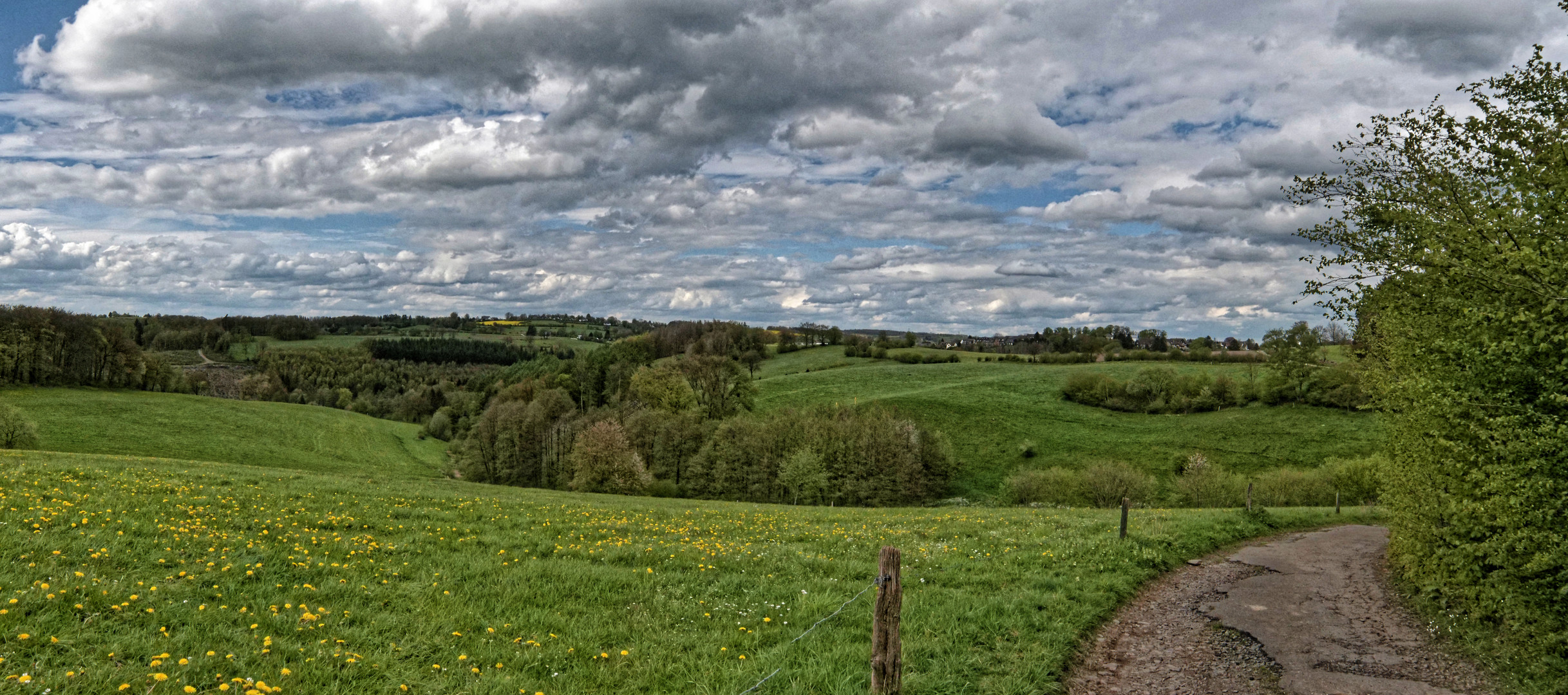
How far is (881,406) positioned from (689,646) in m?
87.1

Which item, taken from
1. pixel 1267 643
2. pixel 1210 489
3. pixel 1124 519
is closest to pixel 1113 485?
pixel 1210 489

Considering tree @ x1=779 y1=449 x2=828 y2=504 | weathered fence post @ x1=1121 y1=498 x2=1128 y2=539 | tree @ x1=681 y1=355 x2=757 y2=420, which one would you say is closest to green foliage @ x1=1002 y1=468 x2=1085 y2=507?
tree @ x1=779 y1=449 x2=828 y2=504

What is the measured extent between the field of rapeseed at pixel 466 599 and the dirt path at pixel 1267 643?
691 millimetres

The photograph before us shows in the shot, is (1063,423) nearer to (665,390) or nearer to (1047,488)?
(1047,488)

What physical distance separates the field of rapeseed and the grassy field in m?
66.9

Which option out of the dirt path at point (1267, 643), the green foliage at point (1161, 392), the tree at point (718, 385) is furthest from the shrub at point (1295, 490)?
the tree at point (718, 385)

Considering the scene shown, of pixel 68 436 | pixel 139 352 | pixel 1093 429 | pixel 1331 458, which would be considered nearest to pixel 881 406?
pixel 1093 429

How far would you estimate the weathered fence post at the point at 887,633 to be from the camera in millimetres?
7871

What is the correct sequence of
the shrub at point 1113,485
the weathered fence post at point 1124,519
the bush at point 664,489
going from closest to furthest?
the weathered fence post at point 1124,519 → the shrub at point 1113,485 → the bush at point 664,489

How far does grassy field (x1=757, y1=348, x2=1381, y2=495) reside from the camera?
259 feet

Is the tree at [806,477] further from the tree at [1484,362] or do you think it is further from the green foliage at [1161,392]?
the tree at [1484,362]

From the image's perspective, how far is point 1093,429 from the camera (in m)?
89.4

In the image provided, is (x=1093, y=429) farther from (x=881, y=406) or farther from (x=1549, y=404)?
(x=1549, y=404)

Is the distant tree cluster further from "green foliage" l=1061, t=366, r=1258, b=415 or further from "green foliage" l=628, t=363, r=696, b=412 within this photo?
"green foliage" l=1061, t=366, r=1258, b=415
